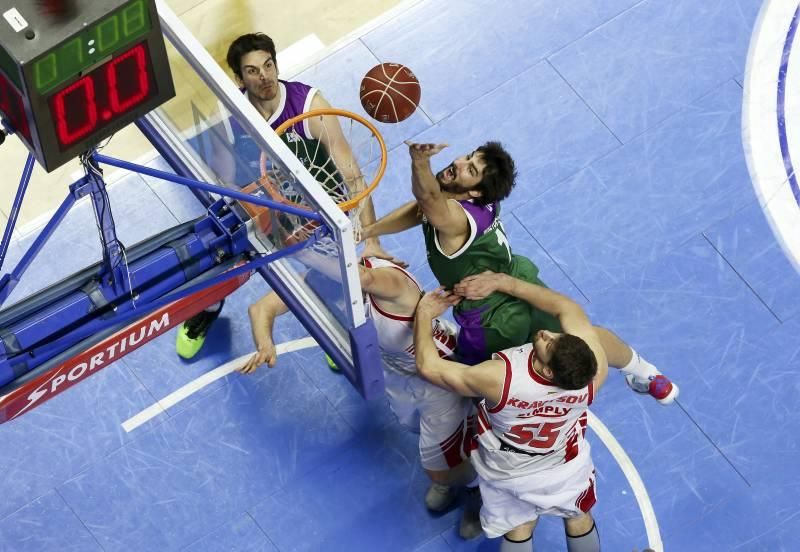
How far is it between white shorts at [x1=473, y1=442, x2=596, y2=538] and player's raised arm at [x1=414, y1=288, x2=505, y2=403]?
499 millimetres

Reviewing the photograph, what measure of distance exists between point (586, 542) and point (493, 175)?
191 cm

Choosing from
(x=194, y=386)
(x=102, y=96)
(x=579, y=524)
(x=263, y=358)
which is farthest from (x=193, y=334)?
(x=102, y=96)

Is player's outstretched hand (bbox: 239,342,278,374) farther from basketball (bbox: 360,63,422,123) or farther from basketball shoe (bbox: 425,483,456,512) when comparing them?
basketball (bbox: 360,63,422,123)

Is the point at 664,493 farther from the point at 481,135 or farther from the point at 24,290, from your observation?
the point at 24,290

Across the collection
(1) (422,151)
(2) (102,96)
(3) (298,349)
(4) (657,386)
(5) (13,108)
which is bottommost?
(4) (657,386)

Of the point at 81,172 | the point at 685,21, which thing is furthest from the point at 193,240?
the point at 685,21

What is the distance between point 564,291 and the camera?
7.50m

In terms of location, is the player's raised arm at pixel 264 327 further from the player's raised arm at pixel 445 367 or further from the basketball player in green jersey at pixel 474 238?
the player's raised arm at pixel 445 367

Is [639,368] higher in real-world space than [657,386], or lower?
higher

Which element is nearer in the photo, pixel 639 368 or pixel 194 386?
pixel 639 368

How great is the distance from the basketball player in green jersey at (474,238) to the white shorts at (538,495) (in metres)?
0.62

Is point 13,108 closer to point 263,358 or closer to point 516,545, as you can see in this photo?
point 263,358

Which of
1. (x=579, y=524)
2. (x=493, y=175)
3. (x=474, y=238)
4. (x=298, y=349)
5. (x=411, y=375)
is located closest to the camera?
(x=493, y=175)

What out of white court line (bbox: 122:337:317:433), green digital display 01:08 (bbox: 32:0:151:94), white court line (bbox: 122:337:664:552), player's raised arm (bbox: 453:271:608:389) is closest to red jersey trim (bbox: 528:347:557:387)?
player's raised arm (bbox: 453:271:608:389)
